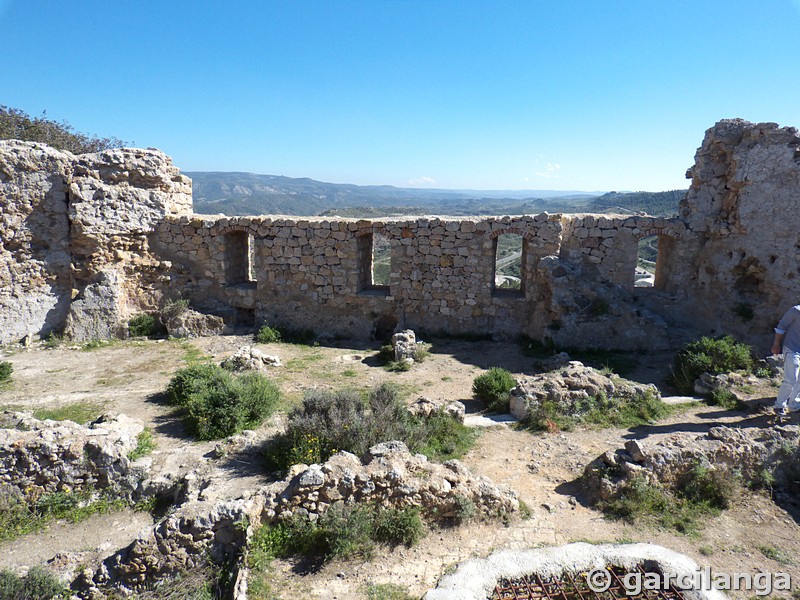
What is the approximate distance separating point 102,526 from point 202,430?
1.80 meters

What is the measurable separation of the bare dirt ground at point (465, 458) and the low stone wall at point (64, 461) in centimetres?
52

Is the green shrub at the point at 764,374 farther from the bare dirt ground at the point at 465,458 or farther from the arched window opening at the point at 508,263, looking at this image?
the arched window opening at the point at 508,263

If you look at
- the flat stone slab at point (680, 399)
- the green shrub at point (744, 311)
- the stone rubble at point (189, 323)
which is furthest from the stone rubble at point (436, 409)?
the green shrub at point (744, 311)

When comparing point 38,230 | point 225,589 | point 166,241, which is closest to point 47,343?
point 38,230

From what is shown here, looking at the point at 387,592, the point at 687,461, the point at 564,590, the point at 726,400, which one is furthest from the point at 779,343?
the point at 387,592

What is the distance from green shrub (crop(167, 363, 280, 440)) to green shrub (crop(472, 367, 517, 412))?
3460mm

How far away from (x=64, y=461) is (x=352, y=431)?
3.62 metres

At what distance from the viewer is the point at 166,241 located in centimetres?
1369

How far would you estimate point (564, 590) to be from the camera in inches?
177

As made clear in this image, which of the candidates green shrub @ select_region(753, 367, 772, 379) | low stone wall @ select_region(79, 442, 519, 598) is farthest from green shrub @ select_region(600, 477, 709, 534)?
green shrub @ select_region(753, 367, 772, 379)

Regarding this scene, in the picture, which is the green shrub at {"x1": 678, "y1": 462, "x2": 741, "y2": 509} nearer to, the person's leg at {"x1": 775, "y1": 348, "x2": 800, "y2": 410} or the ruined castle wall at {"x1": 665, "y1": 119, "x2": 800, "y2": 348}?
the person's leg at {"x1": 775, "y1": 348, "x2": 800, "y2": 410}

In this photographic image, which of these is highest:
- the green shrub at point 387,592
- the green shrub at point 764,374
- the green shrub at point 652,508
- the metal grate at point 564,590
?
Answer: the green shrub at point 764,374

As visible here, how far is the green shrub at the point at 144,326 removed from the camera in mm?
13125

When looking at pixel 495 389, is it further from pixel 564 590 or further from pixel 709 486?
pixel 564 590
